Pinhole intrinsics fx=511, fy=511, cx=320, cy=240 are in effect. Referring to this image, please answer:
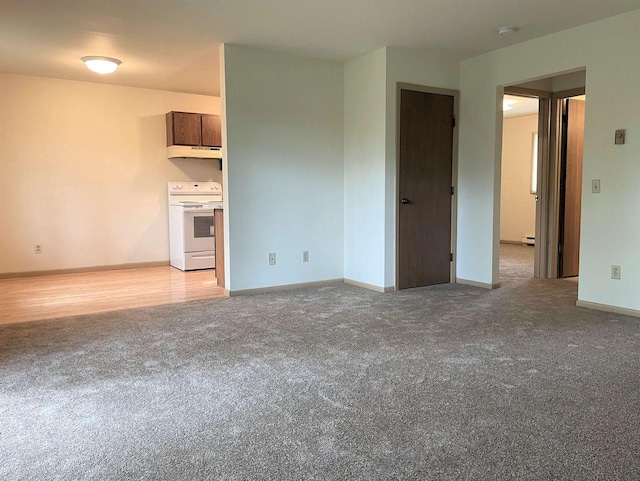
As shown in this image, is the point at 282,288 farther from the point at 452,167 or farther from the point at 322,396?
the point at 322,396

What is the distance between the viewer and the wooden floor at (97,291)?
14.4 feet

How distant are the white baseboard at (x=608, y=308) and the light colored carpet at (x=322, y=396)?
0.20 metres

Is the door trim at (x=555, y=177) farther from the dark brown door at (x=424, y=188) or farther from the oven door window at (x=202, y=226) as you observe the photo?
Answer: the oven door window at (x=202, y=226)

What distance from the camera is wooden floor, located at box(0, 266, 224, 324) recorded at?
438 cm

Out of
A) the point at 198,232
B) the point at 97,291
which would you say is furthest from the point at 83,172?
the point at 97,291

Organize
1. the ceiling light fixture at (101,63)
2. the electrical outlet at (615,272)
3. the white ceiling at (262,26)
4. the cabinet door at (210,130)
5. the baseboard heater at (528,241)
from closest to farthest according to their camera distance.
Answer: the white ceiling at (262,26), the electrical outlet at (615,272), the ceiling light fixture at (101,63), the cabinet door at (210,130), the baseboard heater at (528,241)

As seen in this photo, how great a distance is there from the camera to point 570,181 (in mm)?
5812

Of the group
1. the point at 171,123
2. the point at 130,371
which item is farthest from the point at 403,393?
the point at 171,123

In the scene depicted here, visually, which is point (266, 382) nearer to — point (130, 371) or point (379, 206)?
point (130, 371)

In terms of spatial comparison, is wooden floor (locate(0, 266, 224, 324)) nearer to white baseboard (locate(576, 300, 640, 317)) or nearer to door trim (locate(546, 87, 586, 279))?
white baseboard (locate(576, 300, 640, 317))

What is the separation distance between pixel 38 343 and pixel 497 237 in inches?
164

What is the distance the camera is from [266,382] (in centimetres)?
266

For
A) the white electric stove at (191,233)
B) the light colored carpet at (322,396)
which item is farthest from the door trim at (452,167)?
the white electric stove at (191,233)

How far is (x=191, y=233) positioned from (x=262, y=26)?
10.1 ft
